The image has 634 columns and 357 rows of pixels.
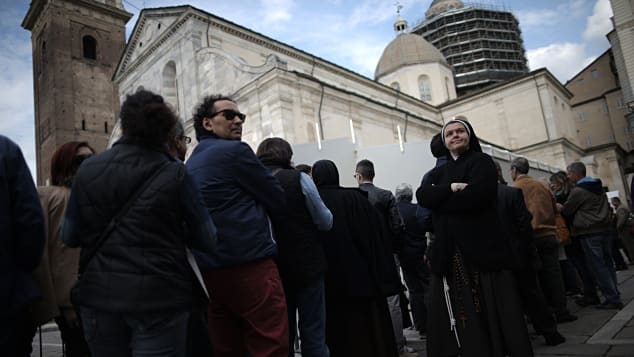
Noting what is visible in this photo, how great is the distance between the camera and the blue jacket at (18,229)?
1.90 m

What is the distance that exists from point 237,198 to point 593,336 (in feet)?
11.8

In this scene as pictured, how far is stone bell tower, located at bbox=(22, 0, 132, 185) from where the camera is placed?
36.2 meters

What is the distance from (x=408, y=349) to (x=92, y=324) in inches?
128

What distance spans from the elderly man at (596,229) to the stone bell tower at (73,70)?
36394 mm

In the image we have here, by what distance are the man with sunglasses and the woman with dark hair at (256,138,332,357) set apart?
27cm

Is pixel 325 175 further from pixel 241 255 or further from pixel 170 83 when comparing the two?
pixel 170 83

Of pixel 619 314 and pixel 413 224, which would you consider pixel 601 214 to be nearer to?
pixel 619 314

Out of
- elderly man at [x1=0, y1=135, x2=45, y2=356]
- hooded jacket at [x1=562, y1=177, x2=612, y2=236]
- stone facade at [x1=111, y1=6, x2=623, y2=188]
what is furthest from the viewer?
stone facade at [x1=111, y1=6, x2=623, y2=188]

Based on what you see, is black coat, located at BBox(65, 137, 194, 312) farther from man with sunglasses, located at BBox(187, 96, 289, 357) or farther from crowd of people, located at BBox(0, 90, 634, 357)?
man with sunglasses, located at BBox(187, 96, 289, 357)

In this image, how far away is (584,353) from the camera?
12.0 feet

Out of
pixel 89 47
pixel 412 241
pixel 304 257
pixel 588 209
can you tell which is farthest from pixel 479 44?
pixel 304 257

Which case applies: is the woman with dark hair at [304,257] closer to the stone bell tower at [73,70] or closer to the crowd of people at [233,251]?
the crowd of people at [233,251]

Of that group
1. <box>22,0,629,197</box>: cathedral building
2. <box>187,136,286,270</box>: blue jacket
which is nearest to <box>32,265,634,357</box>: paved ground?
<box>187,136,286,270</box>: blue jacket

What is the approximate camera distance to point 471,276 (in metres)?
3.16
